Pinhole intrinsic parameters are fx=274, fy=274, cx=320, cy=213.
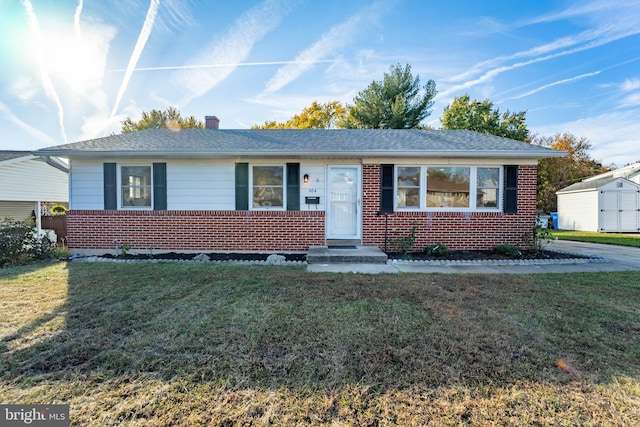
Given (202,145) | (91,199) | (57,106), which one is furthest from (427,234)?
(57,106)

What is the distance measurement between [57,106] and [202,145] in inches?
251

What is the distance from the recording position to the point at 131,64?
9.12 m

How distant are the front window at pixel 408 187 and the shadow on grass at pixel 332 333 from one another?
2994 mm

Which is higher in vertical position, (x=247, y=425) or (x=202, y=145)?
(x=202, y=145)

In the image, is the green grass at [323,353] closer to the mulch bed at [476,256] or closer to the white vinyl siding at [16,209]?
the mulch bed at [476,256]

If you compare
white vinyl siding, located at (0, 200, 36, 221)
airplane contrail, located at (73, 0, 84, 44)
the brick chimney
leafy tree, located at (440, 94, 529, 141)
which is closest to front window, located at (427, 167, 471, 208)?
the brick chimney

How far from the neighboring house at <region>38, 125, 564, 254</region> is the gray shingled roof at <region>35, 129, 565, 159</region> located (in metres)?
0.17

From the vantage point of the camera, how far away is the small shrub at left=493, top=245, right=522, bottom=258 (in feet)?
22.2

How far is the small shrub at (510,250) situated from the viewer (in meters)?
6.76

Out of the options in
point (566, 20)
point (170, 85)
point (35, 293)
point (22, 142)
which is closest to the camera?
point (35, 293)

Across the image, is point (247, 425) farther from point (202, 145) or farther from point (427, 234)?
point (202, 145)

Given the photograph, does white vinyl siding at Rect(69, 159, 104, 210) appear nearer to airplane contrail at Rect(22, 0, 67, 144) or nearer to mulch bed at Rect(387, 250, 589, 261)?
airplane contrail at Rect(22, 0, 67, 144)

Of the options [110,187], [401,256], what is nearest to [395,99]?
[401,256]

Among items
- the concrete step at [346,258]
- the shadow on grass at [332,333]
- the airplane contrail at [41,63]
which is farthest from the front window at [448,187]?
the airplane contrail at [41,63]
